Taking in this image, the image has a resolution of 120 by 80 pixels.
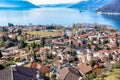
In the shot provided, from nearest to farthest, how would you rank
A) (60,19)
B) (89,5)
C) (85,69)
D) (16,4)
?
(85,69) → (60,19) → (16,4) → (89,5)

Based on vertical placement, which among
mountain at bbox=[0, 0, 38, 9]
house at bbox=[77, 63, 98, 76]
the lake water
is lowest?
the lake water

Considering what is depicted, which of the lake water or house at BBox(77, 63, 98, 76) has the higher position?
house at BBox(77, 63, 98, 76)

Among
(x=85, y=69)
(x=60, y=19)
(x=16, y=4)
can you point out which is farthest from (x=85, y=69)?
(x=16, y=4)

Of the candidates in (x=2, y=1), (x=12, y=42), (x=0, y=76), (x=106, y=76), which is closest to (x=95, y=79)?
(x=106, y=76)

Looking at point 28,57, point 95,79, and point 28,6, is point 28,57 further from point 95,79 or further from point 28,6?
point 28,6

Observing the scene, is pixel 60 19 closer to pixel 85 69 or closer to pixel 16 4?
pixel 85 69

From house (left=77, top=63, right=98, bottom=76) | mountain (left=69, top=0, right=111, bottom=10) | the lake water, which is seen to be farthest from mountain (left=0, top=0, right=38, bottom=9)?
house (left=77, top=63, right=98, bottom=76)

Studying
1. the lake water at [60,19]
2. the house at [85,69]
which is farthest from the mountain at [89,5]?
the house at [85,69]

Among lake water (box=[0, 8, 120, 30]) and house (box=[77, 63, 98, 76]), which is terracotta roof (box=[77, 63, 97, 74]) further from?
lake water (box=[0, 8, 120, 30])

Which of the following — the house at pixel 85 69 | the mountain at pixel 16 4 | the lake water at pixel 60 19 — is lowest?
the lake water at pixel 60 19

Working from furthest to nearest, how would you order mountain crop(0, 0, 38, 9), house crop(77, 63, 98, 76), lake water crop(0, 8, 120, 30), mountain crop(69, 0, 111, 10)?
mountain crop(69, 0, 111, 10)
mountain crop(0, 0, 38, 9)
lake water crop(0, 8, 120, 30)
house crop(77, 63, 98, 76)

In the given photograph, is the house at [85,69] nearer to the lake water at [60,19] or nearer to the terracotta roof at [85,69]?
the terracotta roof at [85,69]
